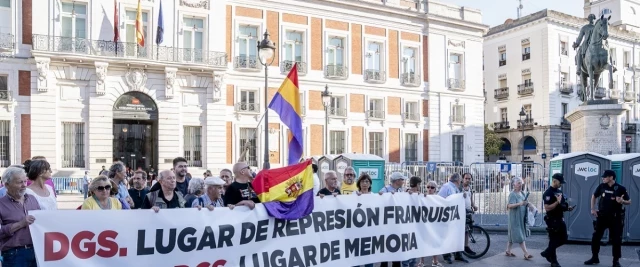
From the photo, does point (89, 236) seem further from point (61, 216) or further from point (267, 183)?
point (267, 183)

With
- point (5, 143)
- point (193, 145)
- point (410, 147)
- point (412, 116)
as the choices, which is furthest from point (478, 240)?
point (412, 116)

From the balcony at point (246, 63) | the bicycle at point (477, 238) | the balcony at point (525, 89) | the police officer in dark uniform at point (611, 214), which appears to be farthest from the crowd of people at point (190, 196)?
the balcony at point (525, 89)

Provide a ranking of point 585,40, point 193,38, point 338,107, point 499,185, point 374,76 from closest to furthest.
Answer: point 585,40 < point 499,185 < point 193,38 < point 338,107 < point 374,76

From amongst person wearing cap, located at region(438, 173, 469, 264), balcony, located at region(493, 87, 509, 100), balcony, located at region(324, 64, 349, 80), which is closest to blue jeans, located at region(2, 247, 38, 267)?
person wearing cap, located at region(438, 173, 469, 264)

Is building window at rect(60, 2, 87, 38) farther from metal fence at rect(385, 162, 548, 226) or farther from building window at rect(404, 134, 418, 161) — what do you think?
building window at rect(404, 134, 418, 161)

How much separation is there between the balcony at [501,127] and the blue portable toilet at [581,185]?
141 ft

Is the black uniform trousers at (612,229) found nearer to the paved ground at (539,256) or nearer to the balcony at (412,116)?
the paved ground at (539,256)

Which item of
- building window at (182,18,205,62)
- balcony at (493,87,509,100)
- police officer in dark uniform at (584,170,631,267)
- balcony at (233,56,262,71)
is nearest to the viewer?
police officer in dark uniform at (584,170,631,267)

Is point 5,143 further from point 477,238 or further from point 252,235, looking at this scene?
point 252,235

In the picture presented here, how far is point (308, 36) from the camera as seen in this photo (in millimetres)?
35719

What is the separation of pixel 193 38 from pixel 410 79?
14.9 meters

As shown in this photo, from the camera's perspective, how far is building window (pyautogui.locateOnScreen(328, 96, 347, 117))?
36344mm

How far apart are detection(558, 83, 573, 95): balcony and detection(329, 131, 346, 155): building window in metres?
24.5

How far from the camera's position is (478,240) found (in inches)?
440
